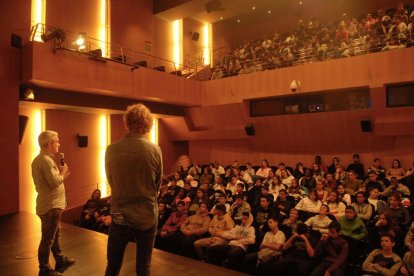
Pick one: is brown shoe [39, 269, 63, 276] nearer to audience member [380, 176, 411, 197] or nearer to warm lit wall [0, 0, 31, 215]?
warm lit wall [0, 0, 31, 215]

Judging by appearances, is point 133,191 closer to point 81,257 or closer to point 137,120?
point 137,120

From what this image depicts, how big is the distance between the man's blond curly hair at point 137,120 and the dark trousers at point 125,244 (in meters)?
0.50

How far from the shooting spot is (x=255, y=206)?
5969 millimetres

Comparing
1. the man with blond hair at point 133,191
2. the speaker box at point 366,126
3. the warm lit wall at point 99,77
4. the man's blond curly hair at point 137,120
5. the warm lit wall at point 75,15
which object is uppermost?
the warm lit wall at point 75,15

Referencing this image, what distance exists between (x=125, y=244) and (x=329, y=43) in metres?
8.48

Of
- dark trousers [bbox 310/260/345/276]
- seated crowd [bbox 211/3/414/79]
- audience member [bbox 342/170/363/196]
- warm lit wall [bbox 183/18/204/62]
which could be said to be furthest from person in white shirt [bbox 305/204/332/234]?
warm lit wall [bbox 183/18/204/62]

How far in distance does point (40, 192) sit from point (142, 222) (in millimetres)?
1403

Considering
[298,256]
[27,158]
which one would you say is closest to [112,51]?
[27,158]

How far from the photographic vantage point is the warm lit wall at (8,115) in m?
6.04

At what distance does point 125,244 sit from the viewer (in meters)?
1.72

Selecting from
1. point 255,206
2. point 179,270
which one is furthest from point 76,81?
point 179,270

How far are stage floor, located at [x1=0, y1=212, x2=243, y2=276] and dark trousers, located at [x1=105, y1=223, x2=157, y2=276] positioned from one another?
141 cm

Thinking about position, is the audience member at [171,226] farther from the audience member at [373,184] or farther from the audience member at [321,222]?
the audience member at [373,184]

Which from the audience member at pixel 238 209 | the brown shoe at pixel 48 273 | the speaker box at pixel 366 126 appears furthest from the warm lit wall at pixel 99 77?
the speaker box at pixel 366 126
